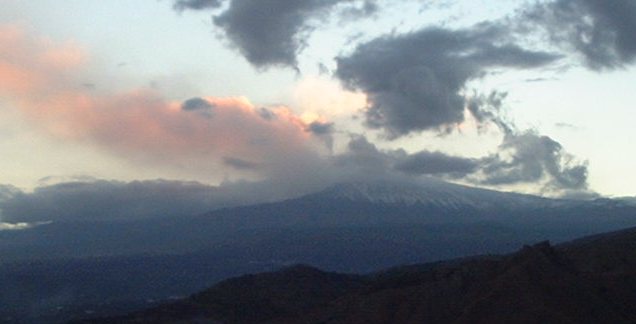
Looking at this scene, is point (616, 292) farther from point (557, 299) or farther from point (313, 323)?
point (313, 323)

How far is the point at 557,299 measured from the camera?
150 m

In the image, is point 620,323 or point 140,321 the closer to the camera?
point 620,323

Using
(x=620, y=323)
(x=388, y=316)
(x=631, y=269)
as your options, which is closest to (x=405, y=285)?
(x=388, y=316)

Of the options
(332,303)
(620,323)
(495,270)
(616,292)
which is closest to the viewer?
(620,323)

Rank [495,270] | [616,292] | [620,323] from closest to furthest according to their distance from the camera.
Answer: [620,323] < [616,292] < [495,270]

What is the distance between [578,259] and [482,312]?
2244 inches

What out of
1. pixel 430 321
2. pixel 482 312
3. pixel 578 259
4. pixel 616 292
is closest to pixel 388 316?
pixel 430 321

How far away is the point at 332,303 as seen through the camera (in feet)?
630

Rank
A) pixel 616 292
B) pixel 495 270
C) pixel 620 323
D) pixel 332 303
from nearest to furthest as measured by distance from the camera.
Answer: pixel 620 323 → pixel 616 292 → pixel 495 270 → pixel 332 303

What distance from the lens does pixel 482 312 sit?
149 metres

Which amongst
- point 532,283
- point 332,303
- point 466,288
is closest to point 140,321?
point 332,303

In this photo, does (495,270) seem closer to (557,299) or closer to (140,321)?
(557,299)

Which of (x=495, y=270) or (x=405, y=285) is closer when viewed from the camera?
(x=495, y=270)

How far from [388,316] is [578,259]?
48.9 metres
